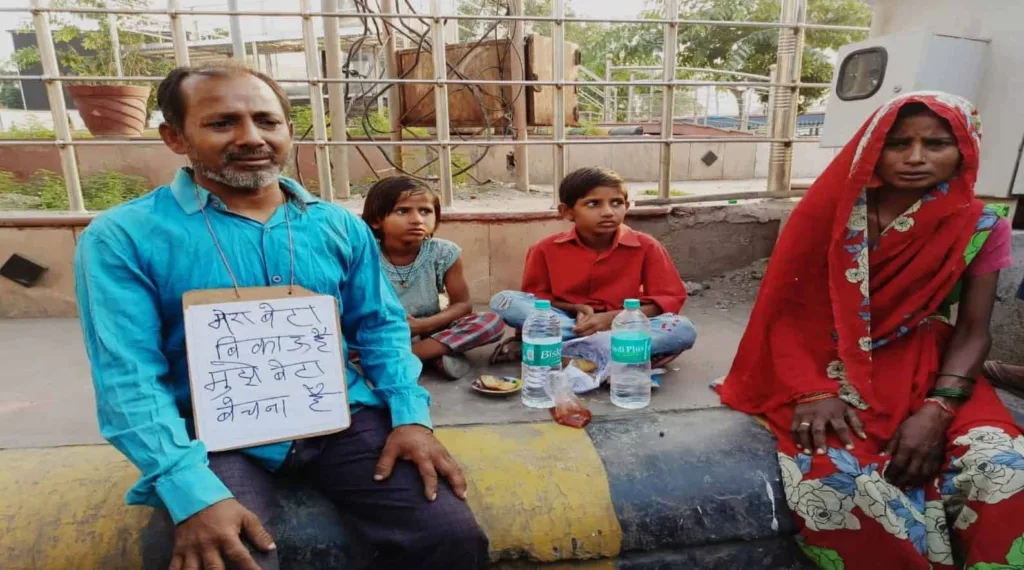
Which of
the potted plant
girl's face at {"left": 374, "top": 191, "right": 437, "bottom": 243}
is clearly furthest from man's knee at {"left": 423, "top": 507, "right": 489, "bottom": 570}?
the potted plant

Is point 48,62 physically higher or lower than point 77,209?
higher

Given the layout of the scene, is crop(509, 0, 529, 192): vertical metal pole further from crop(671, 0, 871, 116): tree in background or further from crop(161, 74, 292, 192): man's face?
crop(671, 0, 871, 116): tree in background

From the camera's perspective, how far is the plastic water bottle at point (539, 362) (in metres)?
2.51

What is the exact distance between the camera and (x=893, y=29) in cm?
370

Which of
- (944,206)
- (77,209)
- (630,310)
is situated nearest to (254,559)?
(630,310)

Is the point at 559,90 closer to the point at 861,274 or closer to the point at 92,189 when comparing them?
the point at 861,274

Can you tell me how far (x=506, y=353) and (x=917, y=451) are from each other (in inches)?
68.9

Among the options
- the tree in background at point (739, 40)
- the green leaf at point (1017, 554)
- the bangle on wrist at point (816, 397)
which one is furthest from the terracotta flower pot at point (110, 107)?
the tree in background at point (739, 40)

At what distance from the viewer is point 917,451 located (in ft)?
5.77

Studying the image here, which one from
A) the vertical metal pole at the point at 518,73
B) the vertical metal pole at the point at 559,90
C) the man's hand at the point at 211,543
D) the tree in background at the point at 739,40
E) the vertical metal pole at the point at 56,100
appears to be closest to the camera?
the man's hand at the point at 211,543

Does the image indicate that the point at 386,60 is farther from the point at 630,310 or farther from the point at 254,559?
the point at 254,559

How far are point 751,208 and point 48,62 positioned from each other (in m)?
4.56

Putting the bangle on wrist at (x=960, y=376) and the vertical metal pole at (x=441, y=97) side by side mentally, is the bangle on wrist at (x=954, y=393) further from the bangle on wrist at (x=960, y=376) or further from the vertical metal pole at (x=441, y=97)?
the vertical metal pole at (x=441, y=97)

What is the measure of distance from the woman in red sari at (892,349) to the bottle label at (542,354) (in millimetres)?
782
